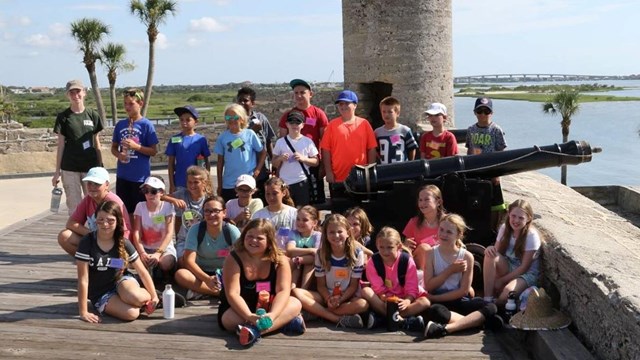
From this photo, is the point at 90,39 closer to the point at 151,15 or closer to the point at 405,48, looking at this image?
the point at 151,15

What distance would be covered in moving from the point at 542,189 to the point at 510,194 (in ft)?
3.51

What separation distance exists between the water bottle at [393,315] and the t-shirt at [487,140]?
188cm

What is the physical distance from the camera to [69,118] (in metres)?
5.90

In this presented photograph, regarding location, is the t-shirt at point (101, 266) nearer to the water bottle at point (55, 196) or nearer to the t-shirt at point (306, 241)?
the t-shirt at point (306, 241)

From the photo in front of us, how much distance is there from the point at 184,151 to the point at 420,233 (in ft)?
6.63

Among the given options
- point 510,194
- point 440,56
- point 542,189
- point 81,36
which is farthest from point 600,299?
point 81,36

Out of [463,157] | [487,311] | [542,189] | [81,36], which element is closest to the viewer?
[487,311]

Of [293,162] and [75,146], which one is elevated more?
[75,146]

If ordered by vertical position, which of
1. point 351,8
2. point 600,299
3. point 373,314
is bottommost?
point 373,314

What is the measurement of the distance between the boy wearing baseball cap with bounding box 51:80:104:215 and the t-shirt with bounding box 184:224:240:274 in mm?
1500

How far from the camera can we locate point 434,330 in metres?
4.08

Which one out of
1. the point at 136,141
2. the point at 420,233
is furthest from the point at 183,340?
the point at 136,141

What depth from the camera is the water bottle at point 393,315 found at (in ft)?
13.9

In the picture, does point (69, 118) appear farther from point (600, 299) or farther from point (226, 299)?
point (600, 299)
